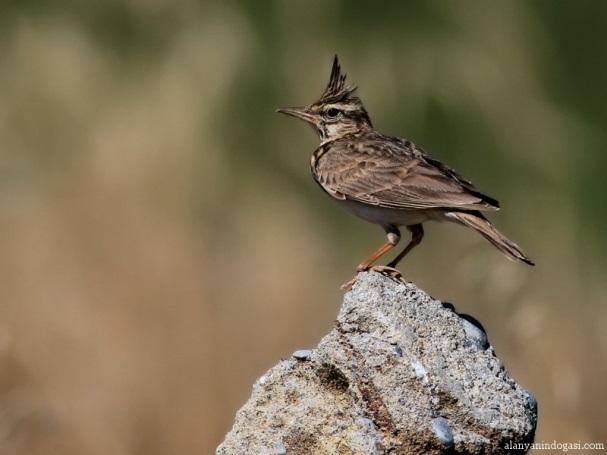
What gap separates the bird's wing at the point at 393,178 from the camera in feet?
23.7

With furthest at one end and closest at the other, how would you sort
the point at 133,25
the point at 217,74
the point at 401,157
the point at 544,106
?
the point at 133,25 < the point at 544,106 < the point at 217,74 < the point at 401,157

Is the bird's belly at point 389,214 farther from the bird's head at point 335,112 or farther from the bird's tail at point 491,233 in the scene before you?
the bird's head at point 335,112

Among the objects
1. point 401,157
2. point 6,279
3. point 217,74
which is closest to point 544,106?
point 217,74

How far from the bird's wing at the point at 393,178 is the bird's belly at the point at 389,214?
5 cm

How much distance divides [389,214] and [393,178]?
8.2 inches

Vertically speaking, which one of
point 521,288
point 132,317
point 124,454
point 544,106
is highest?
point 544,106

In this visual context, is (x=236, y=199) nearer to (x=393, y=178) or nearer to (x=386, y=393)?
(x=393, y=178)

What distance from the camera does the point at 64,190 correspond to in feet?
31.4

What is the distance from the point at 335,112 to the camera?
8.63 m

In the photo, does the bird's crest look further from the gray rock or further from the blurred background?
the gray rock

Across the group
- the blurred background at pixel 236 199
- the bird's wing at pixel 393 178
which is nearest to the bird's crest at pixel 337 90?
the bird's wing at pixel 393 178

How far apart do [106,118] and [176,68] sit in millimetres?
638

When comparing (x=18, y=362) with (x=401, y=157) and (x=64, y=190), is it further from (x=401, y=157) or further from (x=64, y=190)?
(x=401, y=157)

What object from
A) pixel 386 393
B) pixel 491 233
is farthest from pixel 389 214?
pixel 386 393
